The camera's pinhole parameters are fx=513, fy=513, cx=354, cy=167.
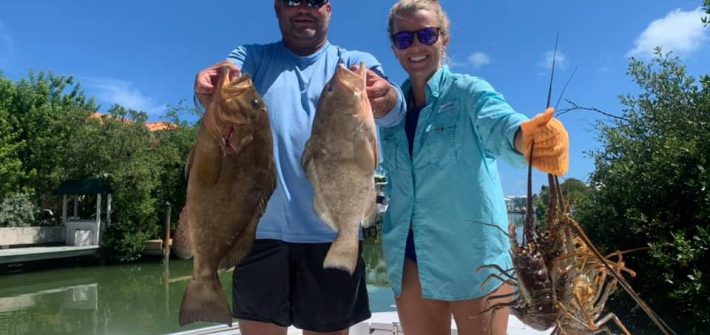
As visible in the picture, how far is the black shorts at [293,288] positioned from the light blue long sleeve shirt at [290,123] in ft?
0.34

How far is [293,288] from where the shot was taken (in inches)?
122

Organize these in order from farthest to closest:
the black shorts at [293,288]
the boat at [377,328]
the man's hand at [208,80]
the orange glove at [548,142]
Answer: the boat at [377,328], the black shorts at [293,288], the man's hand at [208,80], the orange glove at [548,142]

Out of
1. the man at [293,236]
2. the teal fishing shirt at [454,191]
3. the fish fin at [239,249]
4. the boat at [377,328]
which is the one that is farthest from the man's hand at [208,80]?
the boat at [377,328]

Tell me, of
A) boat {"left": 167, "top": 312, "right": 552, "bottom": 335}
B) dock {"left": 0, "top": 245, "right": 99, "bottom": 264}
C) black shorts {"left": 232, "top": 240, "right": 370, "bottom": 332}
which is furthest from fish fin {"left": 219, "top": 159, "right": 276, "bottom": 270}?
dock {"left": 0, "top": 245, "right": 99, "bottom": 264}

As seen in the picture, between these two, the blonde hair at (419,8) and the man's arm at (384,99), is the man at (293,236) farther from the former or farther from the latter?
the blonde hair at (419,8)

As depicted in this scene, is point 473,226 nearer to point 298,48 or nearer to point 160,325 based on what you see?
Result: point 298,48

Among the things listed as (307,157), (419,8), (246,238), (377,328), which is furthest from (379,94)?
(377,328)

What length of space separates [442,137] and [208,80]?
4.51ft

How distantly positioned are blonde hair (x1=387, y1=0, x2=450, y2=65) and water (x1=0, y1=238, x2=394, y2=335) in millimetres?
7901

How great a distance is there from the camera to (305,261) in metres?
3.05

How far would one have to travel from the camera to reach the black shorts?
9.93 ft

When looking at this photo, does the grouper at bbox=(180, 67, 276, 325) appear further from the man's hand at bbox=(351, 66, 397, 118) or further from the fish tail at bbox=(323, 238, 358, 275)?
the man's hand at bbox=(351, 66, 397, 118)

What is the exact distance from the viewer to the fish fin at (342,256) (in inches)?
96.6

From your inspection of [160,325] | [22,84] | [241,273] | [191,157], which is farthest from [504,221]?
[22,84]
